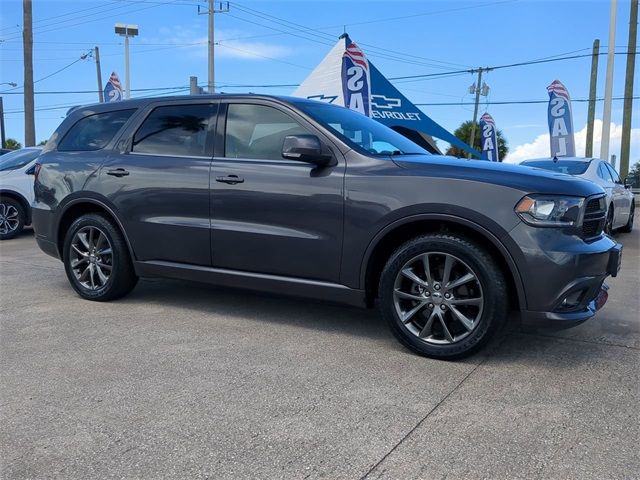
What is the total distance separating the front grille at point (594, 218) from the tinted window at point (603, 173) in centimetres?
626

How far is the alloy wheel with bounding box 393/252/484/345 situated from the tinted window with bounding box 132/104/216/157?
6.52 feet

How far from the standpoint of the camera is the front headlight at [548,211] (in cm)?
345

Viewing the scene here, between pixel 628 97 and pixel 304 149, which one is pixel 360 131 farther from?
pixel 628 97

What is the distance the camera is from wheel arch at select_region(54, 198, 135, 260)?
5.11 m

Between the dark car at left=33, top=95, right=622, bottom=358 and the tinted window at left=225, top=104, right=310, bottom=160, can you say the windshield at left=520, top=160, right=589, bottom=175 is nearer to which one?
the dark car at left=33, top=95, right=622, bottom=358

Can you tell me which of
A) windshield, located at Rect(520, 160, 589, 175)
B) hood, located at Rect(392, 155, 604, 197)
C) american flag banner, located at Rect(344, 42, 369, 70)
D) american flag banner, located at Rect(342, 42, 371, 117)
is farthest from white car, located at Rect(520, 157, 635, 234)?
hood, located at Rect(392, 155, 604, 197)

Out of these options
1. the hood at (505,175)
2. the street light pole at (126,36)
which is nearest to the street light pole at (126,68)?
the street light pole at (126,36)

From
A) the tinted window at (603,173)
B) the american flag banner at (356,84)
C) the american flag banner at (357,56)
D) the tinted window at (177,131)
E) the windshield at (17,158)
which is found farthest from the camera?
the american flag banner at (357,56)

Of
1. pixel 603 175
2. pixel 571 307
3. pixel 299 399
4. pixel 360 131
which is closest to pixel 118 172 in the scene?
pixel 360 131

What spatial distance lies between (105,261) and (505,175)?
3619mm

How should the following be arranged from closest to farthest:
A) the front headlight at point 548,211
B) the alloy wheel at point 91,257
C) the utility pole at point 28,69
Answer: the front headlight at point 548,211, the alloy wheel at point 91,257, the utility pole at point 28,69

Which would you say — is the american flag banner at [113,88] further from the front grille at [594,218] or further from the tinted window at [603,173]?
the front grille at [594,218]

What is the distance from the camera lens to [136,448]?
2631mm

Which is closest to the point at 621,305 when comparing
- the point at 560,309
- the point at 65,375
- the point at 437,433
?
the point at 560,309
